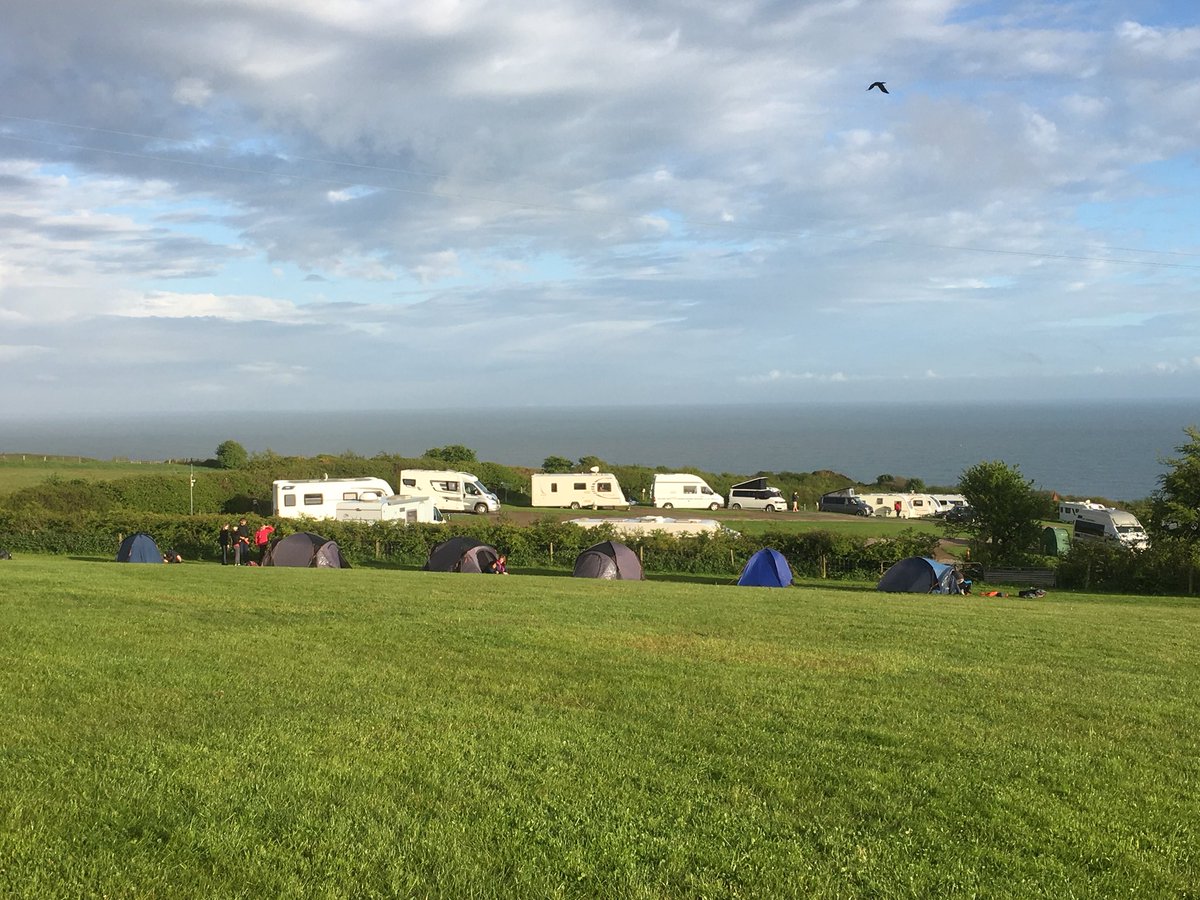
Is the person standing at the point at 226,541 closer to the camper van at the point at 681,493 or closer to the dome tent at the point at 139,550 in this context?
the dome tent at the point at 139,550

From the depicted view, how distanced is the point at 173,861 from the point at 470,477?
36429mm

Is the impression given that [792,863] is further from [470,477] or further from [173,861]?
[470,477]

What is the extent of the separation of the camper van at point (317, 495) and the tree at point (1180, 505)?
2382 cm

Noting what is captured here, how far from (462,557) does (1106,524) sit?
24.8 meters

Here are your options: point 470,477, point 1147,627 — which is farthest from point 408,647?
point 470,477

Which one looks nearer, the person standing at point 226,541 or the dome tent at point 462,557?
the dome tent at point 462,557

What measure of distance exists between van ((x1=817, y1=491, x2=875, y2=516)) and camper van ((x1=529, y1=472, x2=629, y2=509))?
1185 centimetres

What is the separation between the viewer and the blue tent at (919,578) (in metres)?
20.6

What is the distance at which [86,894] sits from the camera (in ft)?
12.5

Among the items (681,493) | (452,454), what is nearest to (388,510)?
(681,493)

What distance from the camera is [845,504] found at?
48.3 m

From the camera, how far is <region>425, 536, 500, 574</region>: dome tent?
74.1 feet

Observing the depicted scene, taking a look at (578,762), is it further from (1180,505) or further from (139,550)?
(1180,505)

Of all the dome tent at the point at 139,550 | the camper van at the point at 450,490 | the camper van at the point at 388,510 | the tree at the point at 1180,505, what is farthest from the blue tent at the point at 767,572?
the camper van at the point at 450,490
